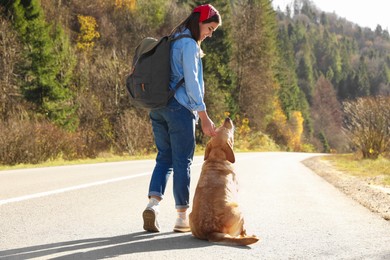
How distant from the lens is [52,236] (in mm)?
4035

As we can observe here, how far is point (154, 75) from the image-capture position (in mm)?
4168

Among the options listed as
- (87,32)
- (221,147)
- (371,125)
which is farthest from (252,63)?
(221,147)

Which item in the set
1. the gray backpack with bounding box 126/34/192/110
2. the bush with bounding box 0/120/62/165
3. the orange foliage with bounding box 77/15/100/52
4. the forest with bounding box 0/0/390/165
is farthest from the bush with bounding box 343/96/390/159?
the orange foliage with bounding box 77/15/100/52

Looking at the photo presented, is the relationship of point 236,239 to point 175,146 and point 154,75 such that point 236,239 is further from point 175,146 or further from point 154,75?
point 154,75

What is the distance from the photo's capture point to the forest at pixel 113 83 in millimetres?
19188

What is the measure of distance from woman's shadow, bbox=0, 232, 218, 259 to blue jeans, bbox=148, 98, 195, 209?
380 mm

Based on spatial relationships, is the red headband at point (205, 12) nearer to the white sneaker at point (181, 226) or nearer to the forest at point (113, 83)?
the white sneaker at point (181, 226)

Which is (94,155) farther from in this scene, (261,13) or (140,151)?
(261,13)

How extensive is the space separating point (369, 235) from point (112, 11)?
47909mm

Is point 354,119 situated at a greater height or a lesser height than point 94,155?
greater

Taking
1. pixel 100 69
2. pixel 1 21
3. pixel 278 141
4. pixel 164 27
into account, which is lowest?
pixel 278 141

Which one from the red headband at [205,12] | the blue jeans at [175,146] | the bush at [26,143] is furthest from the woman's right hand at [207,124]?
the bush at [26,143]

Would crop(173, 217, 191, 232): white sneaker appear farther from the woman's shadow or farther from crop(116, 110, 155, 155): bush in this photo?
crop(116, 110, 155, 155): bush

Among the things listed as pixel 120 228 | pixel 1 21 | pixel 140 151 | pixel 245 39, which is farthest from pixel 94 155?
pixel 245 39
